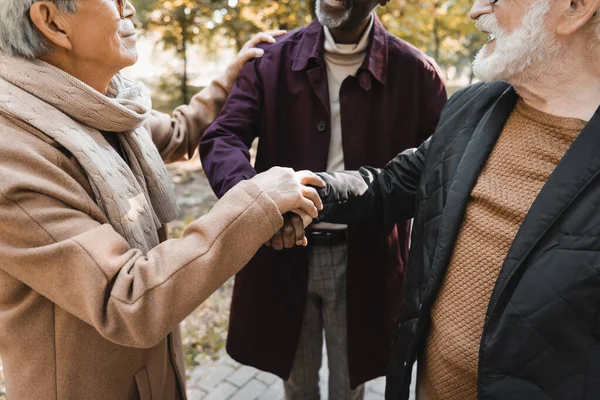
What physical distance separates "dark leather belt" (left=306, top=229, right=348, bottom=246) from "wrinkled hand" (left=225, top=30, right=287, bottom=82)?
87 centimetres

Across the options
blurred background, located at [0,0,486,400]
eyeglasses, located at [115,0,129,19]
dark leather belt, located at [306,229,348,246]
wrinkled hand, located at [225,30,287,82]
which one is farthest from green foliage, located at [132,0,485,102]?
eyeglasses, located at [115,0,129,19]

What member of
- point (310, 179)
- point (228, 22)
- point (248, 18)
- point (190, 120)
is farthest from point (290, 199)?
point (228, 22)

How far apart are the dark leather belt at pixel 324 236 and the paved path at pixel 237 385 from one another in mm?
1566

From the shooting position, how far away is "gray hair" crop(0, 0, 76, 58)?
4.65ft

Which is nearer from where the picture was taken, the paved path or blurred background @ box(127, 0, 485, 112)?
the paved path

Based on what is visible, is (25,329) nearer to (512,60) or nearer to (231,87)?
(231,87)

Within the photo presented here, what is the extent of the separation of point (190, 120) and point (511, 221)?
1.62 m

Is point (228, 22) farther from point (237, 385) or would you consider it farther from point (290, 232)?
point (290, 232)

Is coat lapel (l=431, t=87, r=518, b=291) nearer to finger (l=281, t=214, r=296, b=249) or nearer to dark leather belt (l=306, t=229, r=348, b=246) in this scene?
finger (l=281, t=214, r=296, b=249)

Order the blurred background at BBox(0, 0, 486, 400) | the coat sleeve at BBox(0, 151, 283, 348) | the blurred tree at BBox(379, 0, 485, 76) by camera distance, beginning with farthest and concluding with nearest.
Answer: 1. the blurred tree at BBox(379, 0, 485, 76)
2. the blurred background at BBox(0, 0, 486, 400)
3. the coat sleeve at BBox(0, 151, 283, 348)

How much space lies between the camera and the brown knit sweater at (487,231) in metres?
1.52

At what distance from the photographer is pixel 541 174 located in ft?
4.94

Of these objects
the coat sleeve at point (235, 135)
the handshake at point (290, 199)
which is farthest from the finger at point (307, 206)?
the coat sleeve at point (235, 135)

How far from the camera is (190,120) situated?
8.10 feet
